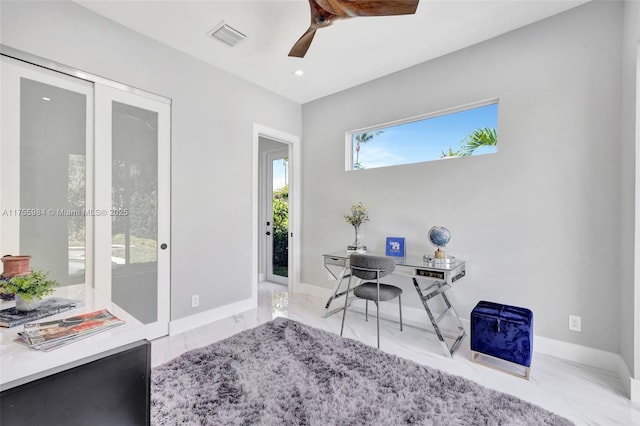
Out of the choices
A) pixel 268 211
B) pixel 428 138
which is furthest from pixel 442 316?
pixel 268 211

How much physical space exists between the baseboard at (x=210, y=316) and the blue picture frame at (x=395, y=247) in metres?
1.78

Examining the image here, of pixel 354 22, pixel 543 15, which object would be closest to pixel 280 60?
pixel 354 22

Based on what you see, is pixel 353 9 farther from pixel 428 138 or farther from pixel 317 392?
pixel 317 392

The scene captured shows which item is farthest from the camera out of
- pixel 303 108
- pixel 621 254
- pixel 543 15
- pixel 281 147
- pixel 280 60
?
pixel 281 147

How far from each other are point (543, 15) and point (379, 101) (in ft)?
5.29

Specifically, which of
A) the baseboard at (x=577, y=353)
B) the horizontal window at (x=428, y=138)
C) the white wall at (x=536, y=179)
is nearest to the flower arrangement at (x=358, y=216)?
the white wall at (x=536, y=179)

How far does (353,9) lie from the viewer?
191 centimetres

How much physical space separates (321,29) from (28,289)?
267cm

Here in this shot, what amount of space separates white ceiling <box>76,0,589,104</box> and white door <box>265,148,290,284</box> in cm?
178

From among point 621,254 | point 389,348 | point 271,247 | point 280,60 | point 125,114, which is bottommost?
point 389,348

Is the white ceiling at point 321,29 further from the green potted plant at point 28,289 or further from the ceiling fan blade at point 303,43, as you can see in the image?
the green potted plant at point 28,289

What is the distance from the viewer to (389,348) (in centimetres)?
258

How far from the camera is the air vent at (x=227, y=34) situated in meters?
2.53

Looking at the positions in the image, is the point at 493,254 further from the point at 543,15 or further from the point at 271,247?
the point at 271,247
